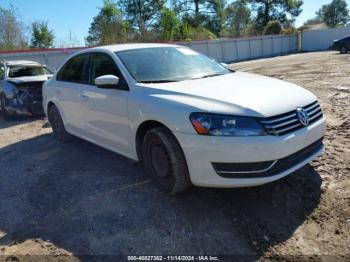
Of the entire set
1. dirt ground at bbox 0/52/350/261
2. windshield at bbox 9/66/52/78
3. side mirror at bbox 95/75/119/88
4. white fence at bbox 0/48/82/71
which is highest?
white fence at bbox 0/48/82/71

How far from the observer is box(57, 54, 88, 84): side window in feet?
17.6

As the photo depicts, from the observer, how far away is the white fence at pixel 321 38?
43.9 m

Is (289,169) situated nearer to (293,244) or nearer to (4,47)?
(293,244)

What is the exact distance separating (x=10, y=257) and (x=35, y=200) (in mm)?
1128

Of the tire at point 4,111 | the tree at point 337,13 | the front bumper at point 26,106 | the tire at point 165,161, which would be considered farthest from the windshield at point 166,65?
→ the tree at point 337,13

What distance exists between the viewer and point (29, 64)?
10539mm

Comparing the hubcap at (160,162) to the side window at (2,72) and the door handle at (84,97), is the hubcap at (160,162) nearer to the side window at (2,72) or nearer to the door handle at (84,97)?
the door handle at (84,97)

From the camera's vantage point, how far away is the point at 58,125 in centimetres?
647

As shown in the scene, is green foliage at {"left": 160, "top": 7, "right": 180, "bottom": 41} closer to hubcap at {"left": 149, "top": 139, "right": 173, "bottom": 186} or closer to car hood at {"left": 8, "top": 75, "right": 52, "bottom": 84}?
car hood at {"left": 8, "top": 75, "right": 52, "bottom": 84}

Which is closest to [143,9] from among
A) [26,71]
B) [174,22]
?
[174,22]

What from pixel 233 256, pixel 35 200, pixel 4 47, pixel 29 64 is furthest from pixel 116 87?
pixel 4 47

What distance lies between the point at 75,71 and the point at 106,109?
142 centimetres

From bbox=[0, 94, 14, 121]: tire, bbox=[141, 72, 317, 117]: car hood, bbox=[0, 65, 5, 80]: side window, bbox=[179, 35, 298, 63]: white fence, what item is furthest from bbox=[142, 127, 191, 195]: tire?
bbox=[179, 35, 298, 63]: white fence

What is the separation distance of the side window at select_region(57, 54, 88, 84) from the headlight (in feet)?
8.25
